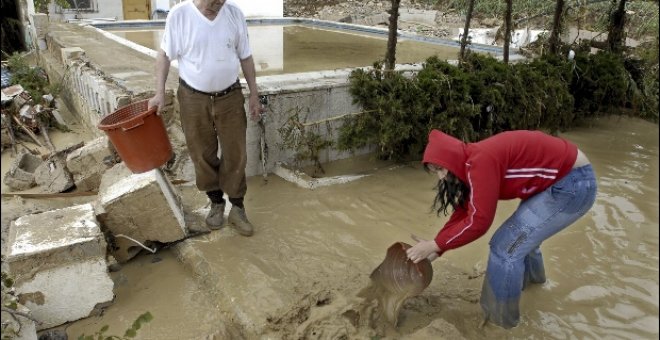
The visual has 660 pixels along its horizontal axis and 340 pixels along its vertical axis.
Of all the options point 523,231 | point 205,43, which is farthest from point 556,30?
point 205,43

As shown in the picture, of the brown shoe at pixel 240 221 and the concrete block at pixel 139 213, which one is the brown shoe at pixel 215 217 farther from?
the concrete block at pixel 139 213

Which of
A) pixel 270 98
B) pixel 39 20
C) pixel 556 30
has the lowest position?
pixel 270 98

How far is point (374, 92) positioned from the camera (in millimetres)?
5504

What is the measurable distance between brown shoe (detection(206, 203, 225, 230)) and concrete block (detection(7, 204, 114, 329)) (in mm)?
926

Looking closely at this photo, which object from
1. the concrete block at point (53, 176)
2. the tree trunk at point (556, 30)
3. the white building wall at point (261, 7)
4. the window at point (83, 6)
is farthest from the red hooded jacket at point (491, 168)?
the window at point (83, 6)

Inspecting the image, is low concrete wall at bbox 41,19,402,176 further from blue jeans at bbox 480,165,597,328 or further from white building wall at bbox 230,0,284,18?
white building wall at bbox 230,0,284,18

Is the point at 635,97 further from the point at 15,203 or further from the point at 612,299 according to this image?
the point at 15,203

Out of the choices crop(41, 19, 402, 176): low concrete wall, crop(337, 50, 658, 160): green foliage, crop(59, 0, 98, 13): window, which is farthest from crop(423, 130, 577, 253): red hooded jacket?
crop(59, 0, 98, 13): window

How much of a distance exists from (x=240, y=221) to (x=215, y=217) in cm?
22

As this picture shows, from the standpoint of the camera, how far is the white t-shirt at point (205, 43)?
3584 mm

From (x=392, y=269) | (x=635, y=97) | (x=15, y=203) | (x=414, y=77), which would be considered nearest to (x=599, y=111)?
(x=635, y=97)

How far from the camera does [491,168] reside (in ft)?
8.29

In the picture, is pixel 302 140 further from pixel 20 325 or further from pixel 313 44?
pixel 313 44

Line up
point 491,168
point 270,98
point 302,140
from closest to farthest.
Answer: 1. point 491,168
2. point 270,98
3. point 302,140
